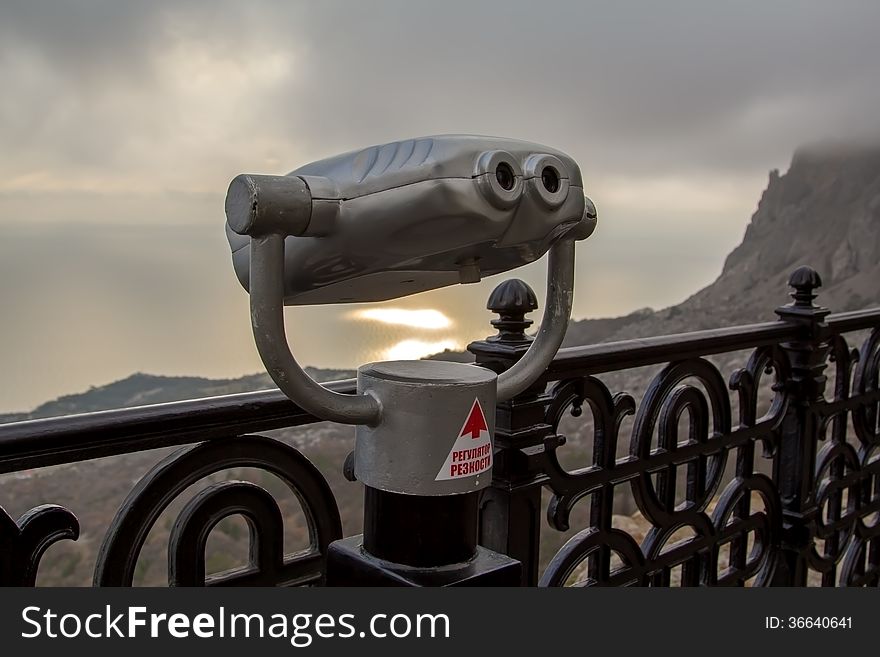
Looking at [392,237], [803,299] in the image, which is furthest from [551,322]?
[803,299]

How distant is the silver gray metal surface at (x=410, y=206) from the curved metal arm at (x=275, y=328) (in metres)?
0.03

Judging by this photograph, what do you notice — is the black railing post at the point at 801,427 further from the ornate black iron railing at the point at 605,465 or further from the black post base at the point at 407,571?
the black post base at the point at 407,571

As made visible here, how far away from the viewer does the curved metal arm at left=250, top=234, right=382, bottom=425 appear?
2.58 ft

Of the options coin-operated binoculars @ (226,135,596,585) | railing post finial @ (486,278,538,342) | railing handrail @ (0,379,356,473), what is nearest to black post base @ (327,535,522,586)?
coin-operated binoculars @ (226,135,596,585)

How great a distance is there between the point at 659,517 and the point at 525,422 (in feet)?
1.83

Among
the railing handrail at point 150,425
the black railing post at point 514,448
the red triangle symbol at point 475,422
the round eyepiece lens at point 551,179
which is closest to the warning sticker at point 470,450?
the red triangle symbol at point 475,422

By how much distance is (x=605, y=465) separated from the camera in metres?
1.72

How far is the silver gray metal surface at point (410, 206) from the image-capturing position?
74 centimetres

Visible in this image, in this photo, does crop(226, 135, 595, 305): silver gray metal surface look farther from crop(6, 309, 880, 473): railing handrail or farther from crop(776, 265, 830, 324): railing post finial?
crop(776, 265, 830, 324): railing post finial

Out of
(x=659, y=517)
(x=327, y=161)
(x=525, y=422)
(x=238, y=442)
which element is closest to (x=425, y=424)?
(x=327, y=161)

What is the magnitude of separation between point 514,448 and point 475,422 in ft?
2.11

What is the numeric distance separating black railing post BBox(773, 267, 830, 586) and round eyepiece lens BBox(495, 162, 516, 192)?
173 cm
